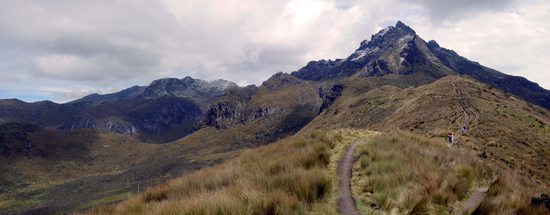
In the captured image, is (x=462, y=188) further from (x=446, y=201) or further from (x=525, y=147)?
(x=525, y=147)

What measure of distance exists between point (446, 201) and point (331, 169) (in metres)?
4.48

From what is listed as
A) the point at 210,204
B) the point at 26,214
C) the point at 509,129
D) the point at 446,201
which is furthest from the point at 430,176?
the point at 26,214

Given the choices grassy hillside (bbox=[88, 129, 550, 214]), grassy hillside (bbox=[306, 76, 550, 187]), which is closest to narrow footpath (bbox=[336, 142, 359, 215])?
grassy hillside (bbox=[88, 129, 550, 214])

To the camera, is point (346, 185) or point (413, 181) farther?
point (346, 185)

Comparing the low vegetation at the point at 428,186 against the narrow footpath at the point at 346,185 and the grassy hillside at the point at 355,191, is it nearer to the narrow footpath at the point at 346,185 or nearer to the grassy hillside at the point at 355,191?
the grassy hillside at the point at 355,191

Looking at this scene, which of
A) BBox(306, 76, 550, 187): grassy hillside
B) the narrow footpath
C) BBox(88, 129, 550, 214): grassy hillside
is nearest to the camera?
BBox(88, 129, 550, 214): grassy hillside

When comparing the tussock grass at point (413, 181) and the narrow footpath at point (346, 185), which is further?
the narrow footpath at point (346, 185)

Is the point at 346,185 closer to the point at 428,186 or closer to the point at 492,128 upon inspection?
the point at 428,186

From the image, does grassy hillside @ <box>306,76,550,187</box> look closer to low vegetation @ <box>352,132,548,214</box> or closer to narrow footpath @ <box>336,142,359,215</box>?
low vegetation @ <box>352,132,548,214</box>

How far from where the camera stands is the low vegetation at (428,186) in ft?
26.6

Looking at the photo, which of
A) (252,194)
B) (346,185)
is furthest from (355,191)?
(252,194)

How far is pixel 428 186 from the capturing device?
29.9 ft

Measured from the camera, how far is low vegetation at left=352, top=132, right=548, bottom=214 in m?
8.11

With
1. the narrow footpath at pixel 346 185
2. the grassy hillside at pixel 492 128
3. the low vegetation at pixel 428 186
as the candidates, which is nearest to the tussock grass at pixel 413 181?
the low vegetation at pixel 428 186
